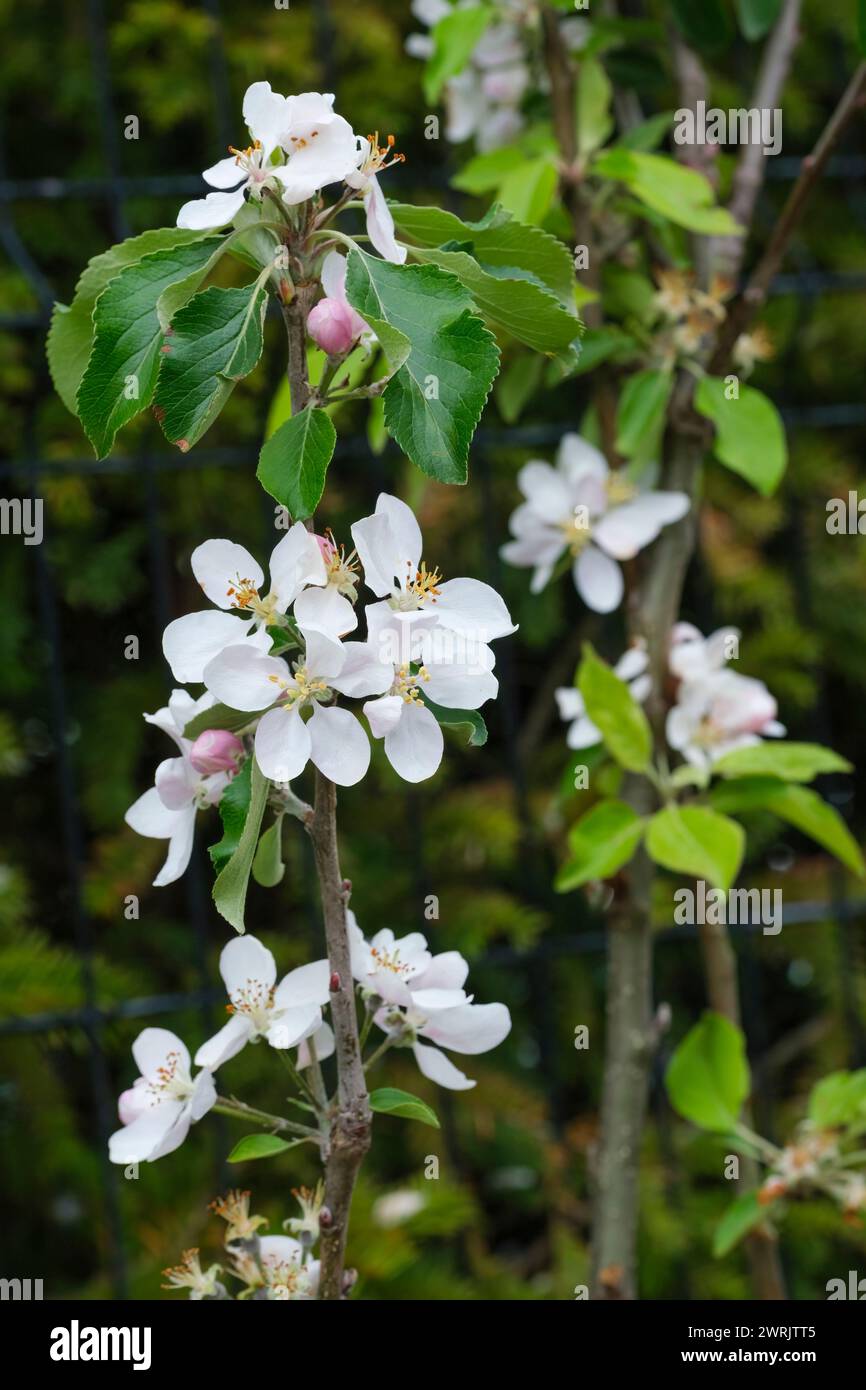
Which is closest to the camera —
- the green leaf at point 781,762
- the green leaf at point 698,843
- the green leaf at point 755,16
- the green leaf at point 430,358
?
the green leaf at point 430,358

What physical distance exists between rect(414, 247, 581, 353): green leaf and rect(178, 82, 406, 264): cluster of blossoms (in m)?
0.03

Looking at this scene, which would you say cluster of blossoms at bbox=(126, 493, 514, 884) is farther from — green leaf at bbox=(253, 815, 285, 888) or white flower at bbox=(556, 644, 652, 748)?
white flower at bbox=(556, 644, 652, 748)

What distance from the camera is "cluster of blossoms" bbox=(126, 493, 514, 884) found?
64 cm

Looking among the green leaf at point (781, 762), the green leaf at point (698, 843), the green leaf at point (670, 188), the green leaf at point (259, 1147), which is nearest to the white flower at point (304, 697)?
the green leaf at point (259, 1147)

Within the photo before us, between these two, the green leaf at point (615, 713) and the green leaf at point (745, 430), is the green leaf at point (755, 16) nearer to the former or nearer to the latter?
the green leaf at point (745, 430)

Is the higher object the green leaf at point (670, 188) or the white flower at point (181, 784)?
the green leaf at point (670, 188)

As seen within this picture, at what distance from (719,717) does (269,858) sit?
600 millimetres

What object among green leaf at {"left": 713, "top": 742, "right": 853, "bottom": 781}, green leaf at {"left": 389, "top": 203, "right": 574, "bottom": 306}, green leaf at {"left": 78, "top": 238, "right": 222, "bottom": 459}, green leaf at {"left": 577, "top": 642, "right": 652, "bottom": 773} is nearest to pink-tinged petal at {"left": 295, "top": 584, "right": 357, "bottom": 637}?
green leaf at {"left": 78, "top": 238, "right": 222, "bottom": 459}

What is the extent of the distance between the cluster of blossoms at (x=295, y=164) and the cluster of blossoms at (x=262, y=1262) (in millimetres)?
484

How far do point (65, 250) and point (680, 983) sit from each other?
1420 mm

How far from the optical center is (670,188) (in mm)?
1193

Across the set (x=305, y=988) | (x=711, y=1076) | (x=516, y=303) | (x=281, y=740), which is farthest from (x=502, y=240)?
(x=711, y=1076)

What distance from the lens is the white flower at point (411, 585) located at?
67cm
